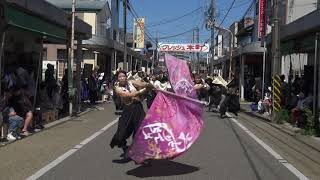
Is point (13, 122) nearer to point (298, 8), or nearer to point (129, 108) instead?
point (129, 108)

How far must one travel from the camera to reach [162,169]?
35.2 feet

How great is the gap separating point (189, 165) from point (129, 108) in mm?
1514

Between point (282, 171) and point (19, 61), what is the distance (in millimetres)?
14200

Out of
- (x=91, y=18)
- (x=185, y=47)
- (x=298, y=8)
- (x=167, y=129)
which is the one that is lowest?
(x=167, y=129)

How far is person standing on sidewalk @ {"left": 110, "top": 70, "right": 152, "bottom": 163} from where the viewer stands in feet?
36.0

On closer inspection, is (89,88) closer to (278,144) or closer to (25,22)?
(25,22)

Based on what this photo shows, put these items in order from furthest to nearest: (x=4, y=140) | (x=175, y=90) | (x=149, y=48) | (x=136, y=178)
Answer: (x=149, y=48) → (x=4, y=140) → (x=175, y=90) → (x=136, y=178)

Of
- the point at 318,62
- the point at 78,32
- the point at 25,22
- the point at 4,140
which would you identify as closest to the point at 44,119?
the point at 25,22

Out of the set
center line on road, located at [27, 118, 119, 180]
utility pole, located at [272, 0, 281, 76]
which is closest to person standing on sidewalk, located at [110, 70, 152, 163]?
center line on road, located at [27, 118, 119, 180]

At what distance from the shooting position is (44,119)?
65.2 ft

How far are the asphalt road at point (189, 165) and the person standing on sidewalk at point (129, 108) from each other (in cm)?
57

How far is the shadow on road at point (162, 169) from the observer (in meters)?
10.3

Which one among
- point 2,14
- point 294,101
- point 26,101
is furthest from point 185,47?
point 2,14

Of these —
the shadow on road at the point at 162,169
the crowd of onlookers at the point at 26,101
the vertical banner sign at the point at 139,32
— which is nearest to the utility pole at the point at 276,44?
the crowd of onlookers at the point at 26,101
